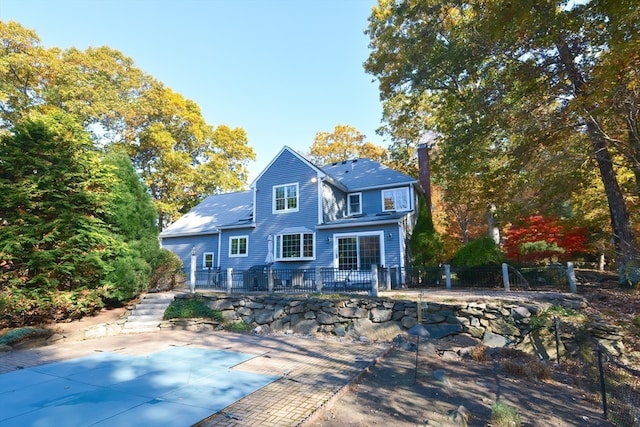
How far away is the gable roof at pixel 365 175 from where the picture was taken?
18000 millimetres

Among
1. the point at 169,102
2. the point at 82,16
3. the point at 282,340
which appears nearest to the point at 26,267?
the point at 282,340

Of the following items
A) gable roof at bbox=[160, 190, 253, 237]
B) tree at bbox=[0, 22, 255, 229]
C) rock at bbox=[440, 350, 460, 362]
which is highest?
tree at bbox=[0, 22, 255, 229]

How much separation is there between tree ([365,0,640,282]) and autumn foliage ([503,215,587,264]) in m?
5.00

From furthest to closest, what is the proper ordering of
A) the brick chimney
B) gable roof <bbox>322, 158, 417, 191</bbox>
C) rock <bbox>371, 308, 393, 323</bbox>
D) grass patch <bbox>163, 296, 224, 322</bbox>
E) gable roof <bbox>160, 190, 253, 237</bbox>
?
gable roof <bbox>160, 190, 253, 237</bbox> → the brick chimney → gable roof <bbox>322, 158, 417, 191</bbox> → grass patch <bbox>163, 296, 224, 322</bbox> → rock <bbox>371, 308, 393, 323</bbox>

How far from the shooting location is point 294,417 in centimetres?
400

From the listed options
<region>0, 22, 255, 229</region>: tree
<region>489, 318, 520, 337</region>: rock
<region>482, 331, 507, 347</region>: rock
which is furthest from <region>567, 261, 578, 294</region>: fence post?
<region>0, 22, 255, 229</region>: tree

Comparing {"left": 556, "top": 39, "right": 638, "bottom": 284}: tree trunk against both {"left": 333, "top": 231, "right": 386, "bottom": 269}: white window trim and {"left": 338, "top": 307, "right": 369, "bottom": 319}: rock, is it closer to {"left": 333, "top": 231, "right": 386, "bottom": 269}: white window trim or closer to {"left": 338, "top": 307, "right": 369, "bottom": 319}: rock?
{"left": 333, "top": 231, "right": 386, "bottom": 269}: white window trim

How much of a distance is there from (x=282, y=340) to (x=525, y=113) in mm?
11213

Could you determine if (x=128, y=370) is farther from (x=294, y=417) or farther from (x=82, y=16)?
(x=82, y=16)

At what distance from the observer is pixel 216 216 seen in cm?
2230

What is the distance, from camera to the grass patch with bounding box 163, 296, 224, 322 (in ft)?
37.6

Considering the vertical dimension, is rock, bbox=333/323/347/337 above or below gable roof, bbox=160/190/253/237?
below

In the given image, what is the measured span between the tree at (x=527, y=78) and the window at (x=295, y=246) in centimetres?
783

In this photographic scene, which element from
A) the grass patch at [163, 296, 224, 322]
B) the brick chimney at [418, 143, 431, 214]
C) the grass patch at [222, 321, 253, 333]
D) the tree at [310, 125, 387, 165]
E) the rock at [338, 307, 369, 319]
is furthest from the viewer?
the tree at [310, 125, 387, 165]
